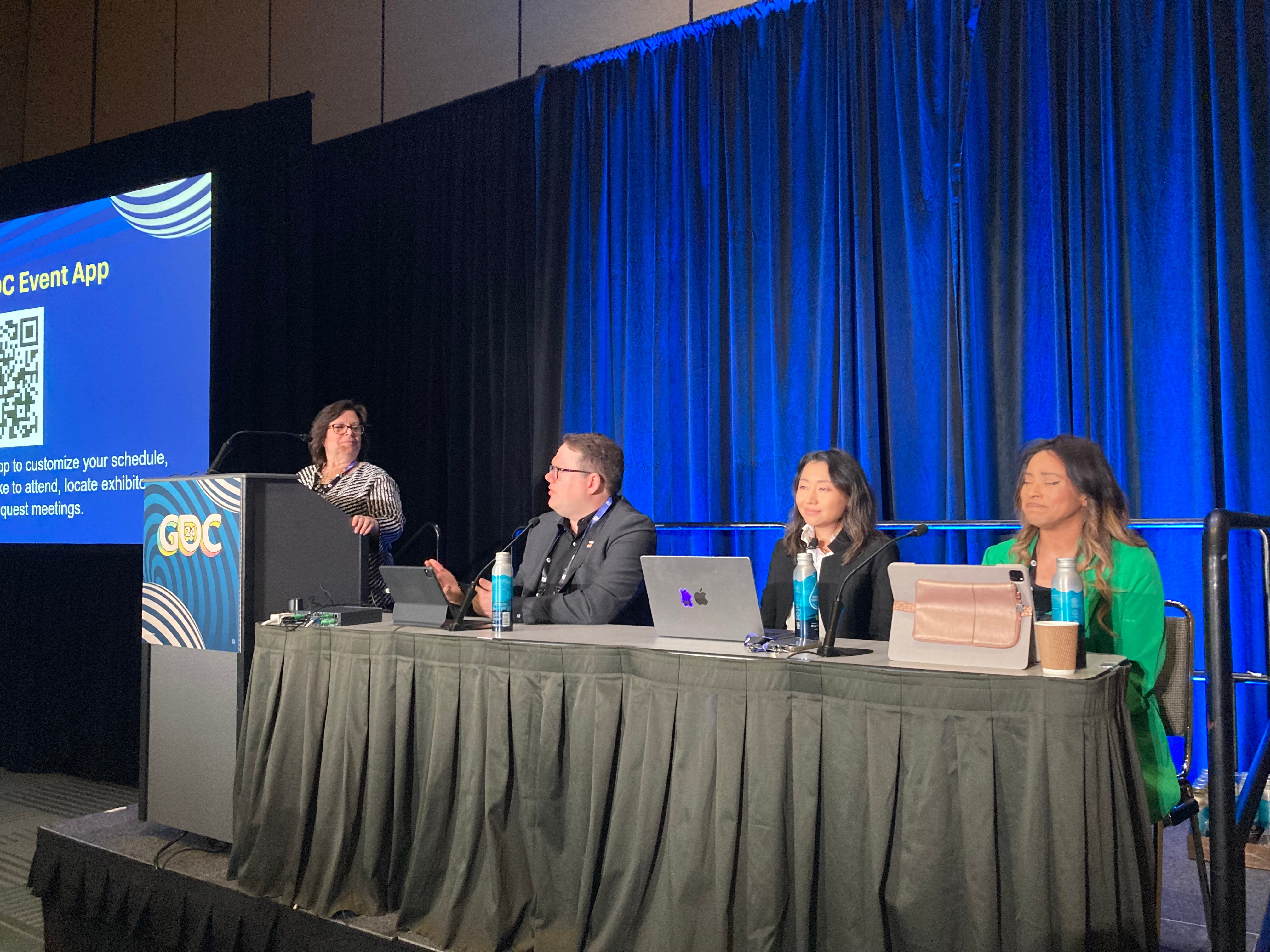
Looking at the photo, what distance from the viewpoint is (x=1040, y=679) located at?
4.92 ft

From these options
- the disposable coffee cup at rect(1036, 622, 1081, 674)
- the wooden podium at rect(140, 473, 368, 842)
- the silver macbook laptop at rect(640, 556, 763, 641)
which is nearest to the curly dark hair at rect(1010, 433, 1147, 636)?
the disposable coffee cup at rect(1036, 622, 1081, 674)

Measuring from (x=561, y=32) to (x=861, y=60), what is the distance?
1587 mm

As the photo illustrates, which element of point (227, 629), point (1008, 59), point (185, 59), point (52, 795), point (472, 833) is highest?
point (185, 59)

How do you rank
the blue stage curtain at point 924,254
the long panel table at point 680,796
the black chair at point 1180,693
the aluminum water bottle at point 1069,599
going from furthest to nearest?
the blue stage curtain at point 924,254 → the black chair at point 1180,693 → the aluminum water bottle at point 1069,599 → the long panel table at point 680,796

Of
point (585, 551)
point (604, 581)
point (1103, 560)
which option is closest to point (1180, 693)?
point (1103, 560)

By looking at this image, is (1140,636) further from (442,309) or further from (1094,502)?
(442,309)

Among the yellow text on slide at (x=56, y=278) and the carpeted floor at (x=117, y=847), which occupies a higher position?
the yellow text on slide at (x=56, y=278)

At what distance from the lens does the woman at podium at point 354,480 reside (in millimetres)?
3371

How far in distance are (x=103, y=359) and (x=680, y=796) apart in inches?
153

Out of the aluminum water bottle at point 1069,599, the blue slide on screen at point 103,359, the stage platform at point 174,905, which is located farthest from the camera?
the blue slide on screen at point 103,359

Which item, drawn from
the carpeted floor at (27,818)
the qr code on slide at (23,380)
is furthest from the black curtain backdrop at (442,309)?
the carpeted floor at (27,818)

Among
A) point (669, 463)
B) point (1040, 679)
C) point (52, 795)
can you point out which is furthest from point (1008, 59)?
point (52, 795)

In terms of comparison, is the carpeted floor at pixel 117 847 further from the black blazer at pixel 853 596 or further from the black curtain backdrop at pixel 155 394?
the black blazer at pixel 853 596

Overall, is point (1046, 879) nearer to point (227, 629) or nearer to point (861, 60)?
point (227, 629)
